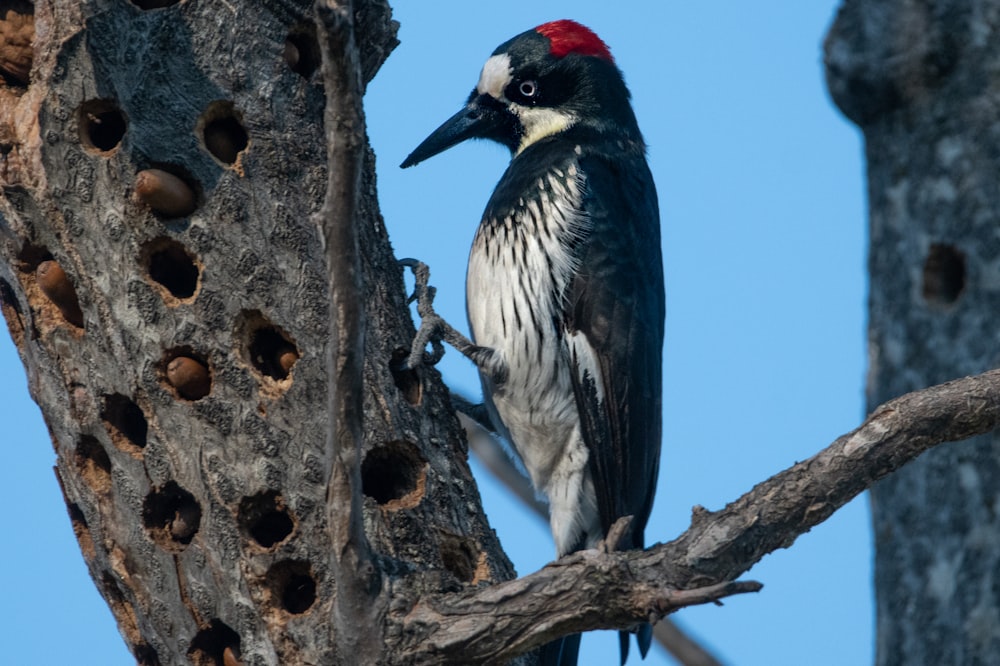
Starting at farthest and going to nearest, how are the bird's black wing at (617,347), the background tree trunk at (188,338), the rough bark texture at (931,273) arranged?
the rough bark texture at (931,273), the bird's black wing at (617,347), the background tree trunk at (188,338)

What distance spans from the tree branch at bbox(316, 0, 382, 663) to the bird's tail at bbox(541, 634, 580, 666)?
77 cm

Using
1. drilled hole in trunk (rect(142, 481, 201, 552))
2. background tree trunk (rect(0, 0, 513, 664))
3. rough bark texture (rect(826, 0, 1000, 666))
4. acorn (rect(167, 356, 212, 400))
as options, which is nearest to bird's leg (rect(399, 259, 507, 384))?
background tree trunk (rect(0, 0, 513, 664))

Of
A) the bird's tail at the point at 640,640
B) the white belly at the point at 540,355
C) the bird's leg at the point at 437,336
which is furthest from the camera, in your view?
the white belly at the point at 540,355

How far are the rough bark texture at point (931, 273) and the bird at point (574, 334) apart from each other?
→ 84cm

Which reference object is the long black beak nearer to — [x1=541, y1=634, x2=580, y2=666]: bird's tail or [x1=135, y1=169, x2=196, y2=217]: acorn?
[x1=135, y1=169, x2=196, y2=217]: acorn

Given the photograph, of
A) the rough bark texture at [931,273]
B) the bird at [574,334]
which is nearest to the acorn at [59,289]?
the bird at [574,334]

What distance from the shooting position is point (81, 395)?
2.88 meters

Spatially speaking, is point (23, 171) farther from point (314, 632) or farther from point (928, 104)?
point (928, 104)

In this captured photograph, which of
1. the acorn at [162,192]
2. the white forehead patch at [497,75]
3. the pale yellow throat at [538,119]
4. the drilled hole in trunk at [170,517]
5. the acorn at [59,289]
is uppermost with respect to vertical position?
the white forehead patch at [497,75]

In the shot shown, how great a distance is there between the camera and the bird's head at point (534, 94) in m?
4.33

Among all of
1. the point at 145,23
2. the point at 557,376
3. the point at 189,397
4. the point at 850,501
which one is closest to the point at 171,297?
the point at 189,397

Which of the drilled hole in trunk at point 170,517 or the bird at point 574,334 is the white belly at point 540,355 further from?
the drilled hole in trunk at point 170,517

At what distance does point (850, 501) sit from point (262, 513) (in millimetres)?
1266

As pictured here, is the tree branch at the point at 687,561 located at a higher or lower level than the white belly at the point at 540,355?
lower
